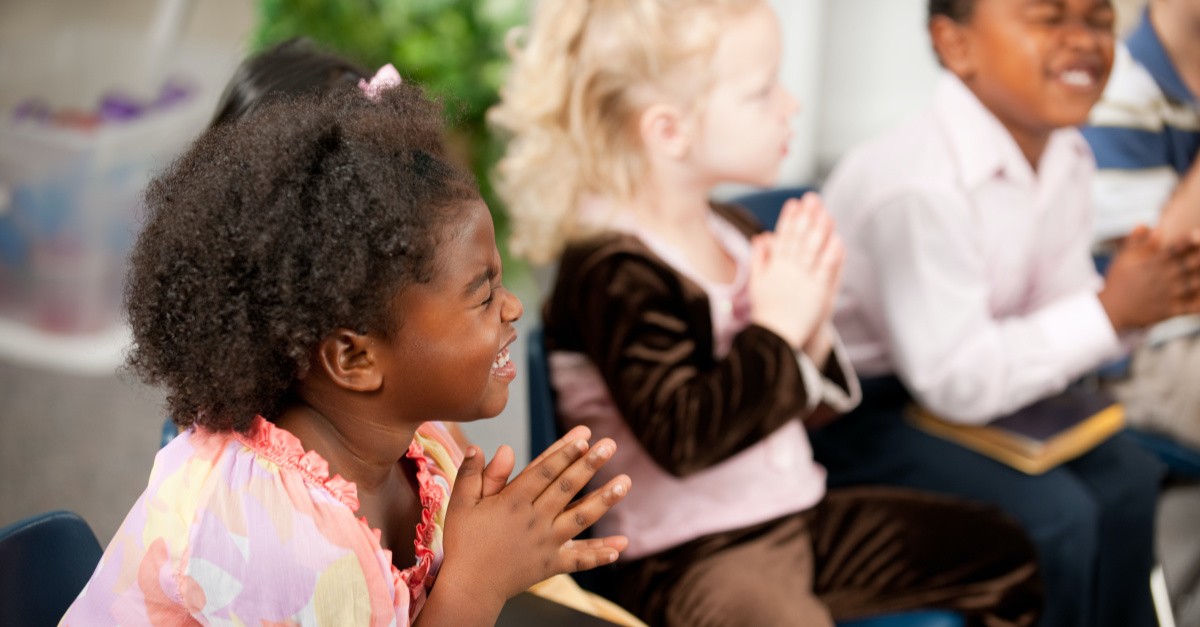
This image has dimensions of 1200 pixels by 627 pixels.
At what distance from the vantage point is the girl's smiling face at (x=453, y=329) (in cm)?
62

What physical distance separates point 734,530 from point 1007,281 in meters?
0.44

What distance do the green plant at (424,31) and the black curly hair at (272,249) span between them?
3.29 feet

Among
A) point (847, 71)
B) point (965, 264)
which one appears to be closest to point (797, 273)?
point (965, 264)

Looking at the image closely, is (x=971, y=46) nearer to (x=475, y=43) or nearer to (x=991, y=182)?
(x=991, y=182)

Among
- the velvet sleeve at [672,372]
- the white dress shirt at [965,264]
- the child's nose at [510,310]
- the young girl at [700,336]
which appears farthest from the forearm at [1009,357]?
the child's nose at [510,310]

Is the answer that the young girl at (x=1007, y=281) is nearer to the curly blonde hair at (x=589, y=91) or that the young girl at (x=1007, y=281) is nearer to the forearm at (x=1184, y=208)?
the forearm at (x=1184, y=208)

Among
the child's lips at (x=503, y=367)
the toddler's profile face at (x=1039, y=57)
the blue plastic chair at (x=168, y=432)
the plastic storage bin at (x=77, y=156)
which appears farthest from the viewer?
the plastic storage bin at (x=77, y=156)

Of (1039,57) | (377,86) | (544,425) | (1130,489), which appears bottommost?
(1130,489)

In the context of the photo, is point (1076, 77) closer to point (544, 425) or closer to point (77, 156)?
point (544, 425)

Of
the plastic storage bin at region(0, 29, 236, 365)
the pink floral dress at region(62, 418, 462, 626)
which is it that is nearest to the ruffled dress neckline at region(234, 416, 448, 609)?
the pink floral dress at region(62, 418, 462, 626)

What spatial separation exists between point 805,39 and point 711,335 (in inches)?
31.5

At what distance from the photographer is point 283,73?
3.14 feet

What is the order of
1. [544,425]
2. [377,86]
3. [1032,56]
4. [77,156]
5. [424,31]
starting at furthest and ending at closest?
[77,156]
[424,31]
[1032,56]
[544,425]
[377,86]

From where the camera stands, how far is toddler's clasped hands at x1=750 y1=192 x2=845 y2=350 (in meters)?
1.02
